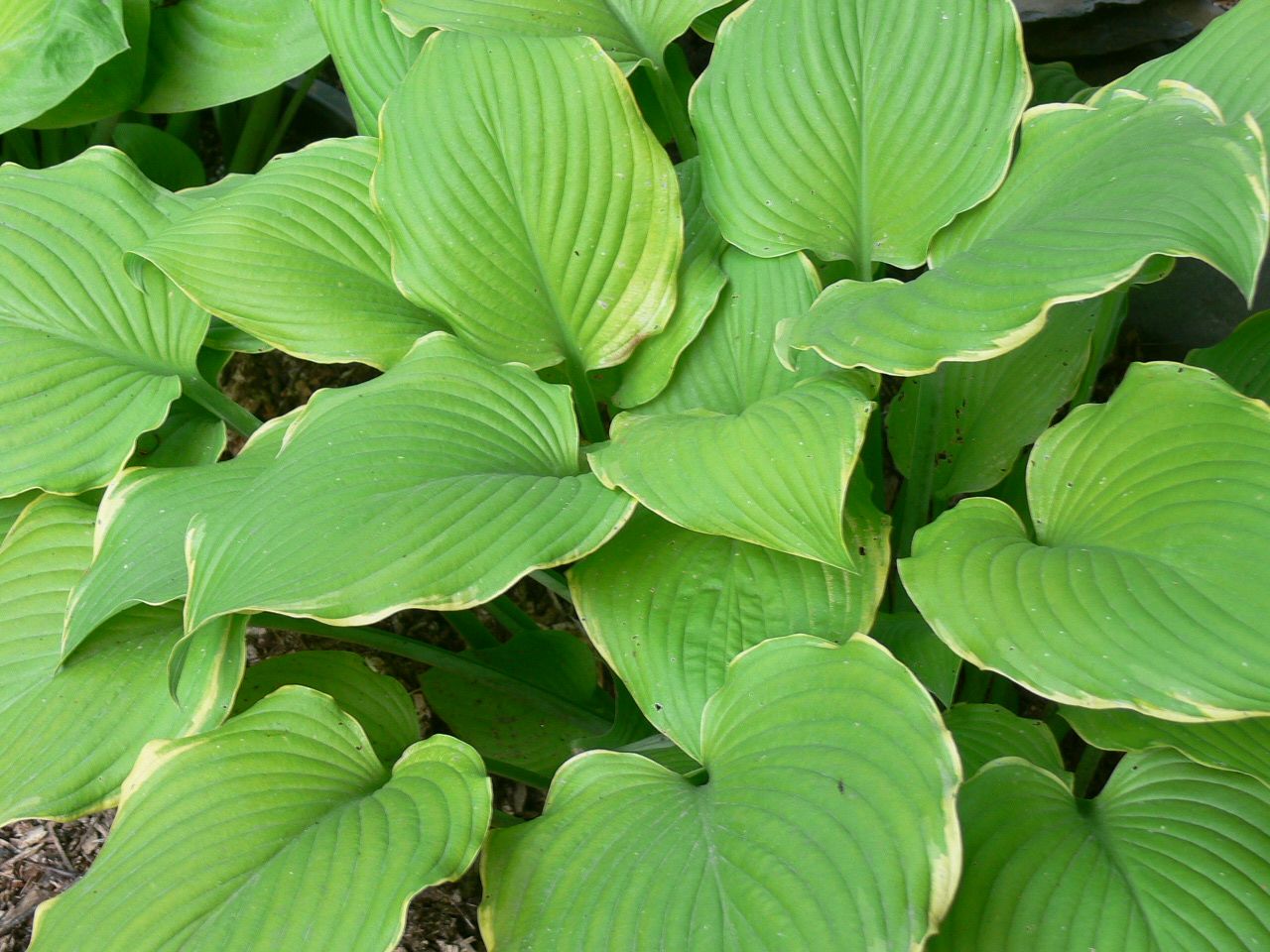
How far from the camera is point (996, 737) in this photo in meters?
1.13

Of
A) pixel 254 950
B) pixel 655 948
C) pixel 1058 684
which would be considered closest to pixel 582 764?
pixel 655 948

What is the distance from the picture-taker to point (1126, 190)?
3.25 feet

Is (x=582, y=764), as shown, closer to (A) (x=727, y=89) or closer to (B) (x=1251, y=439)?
(B) (x=1251, y=439)

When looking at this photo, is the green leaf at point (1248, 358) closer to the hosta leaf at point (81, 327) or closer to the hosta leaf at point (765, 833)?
the hosta leaf at point (765, 833)

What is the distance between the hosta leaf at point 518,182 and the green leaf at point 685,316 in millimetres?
38

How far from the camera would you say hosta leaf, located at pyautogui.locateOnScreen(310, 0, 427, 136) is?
5.09 ft

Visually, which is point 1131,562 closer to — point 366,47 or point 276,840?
point 276,840

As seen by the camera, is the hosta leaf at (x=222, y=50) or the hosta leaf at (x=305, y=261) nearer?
the hosta leaf at (x=305, y=261)

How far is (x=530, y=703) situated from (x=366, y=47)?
989 mm

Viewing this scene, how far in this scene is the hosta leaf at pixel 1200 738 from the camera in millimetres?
966

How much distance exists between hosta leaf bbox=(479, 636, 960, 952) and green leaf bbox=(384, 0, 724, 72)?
0.87 meters

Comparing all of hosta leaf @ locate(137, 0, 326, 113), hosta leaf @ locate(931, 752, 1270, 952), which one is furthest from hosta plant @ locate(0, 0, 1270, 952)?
hosta leaf @ locate(137, 0, 326, 113)

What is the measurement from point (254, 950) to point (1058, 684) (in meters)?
0.73

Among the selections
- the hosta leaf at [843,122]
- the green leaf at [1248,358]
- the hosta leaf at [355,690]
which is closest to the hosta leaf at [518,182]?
the hosta leaf at [843,122]
